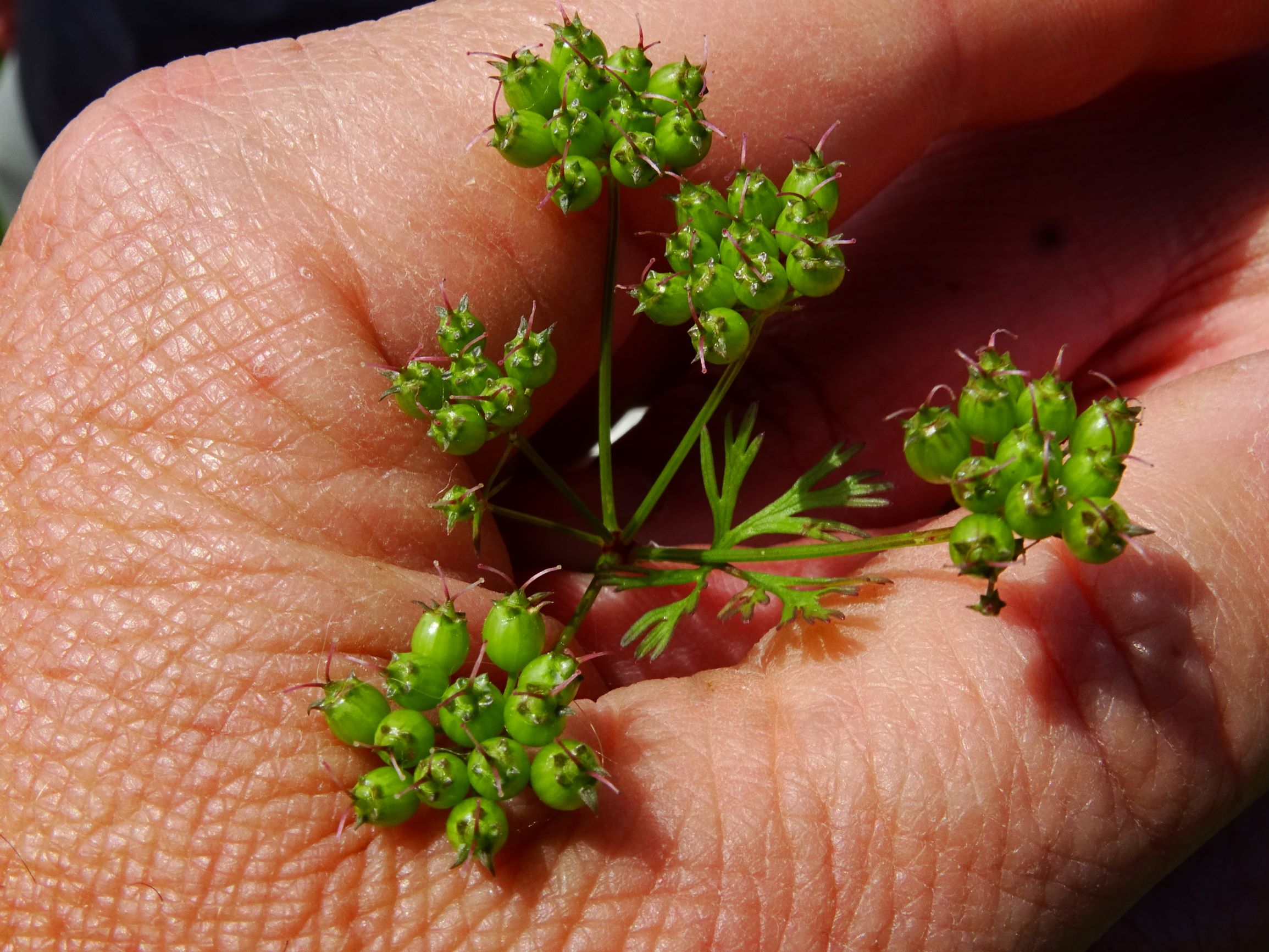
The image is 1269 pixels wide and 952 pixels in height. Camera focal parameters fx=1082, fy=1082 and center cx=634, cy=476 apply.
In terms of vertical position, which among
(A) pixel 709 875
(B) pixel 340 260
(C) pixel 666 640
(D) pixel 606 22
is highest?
(D) pixel 606 22

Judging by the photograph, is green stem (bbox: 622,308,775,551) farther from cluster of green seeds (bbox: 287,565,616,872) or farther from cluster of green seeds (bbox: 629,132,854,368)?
cluster of green seeds (bbox: 287,565,616,872)

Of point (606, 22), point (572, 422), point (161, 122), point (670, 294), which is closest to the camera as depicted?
point (670, 294)

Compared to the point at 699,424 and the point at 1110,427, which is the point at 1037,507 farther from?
the point at 699,424

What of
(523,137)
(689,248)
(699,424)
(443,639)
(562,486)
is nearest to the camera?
(443,639)

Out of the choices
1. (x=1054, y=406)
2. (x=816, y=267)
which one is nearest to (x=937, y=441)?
(x=1054, y=406)

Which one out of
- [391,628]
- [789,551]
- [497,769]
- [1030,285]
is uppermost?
[391,628]

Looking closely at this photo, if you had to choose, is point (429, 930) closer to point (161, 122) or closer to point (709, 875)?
point (709, 875)

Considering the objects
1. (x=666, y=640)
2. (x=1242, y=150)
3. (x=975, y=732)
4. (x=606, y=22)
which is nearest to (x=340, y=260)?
(x=606, y=22)
